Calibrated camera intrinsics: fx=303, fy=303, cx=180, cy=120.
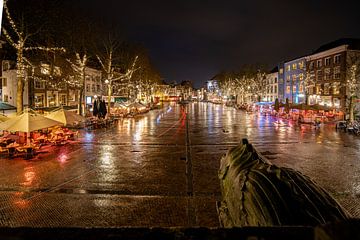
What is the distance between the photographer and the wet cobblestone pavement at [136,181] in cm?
773

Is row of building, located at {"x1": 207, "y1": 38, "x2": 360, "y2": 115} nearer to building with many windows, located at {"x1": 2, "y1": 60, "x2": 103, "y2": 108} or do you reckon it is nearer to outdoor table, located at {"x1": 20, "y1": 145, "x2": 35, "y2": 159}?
building with many windows, located at {"x1": 2, "y1": 60, "x2": 103, "y2": 108}

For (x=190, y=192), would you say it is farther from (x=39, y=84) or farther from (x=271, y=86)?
(x=271, y=86)

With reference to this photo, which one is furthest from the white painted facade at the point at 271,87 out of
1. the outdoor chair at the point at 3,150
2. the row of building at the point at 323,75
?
the outdoor chair at the point at 3,150

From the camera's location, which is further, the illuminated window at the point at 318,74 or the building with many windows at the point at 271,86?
the building with many windows at the point at 271,86

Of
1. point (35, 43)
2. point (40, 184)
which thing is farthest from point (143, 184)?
point (35, 43)

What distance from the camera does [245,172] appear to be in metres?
4.13

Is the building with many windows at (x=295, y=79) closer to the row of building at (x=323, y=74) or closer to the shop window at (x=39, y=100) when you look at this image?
the row of building at (x=323, y=74)

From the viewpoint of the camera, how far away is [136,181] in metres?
11.0

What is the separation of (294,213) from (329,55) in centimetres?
6118

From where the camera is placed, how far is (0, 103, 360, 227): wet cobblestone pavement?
7730 mm

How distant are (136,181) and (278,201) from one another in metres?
8.19

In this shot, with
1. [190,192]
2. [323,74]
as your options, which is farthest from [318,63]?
[190,192]

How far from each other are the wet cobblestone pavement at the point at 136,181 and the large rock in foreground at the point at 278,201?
3.56 meters

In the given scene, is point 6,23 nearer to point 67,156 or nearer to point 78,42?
point 78,42
